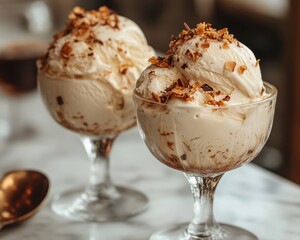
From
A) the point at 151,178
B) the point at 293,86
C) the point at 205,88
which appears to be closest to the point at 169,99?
the point at 205,88

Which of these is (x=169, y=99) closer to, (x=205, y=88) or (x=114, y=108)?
(x=205, y=88)

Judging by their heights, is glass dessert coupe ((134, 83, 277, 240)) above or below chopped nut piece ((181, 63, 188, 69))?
below

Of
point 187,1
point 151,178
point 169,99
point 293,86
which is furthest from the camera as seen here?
point 187,1

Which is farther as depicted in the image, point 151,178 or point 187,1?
point 187,1

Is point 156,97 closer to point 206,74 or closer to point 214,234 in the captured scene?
point 206,74

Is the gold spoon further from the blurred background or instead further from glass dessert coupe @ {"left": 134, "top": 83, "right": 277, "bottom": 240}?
the blurred background

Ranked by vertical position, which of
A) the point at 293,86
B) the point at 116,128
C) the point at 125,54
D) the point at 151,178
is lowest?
the point at 293,86

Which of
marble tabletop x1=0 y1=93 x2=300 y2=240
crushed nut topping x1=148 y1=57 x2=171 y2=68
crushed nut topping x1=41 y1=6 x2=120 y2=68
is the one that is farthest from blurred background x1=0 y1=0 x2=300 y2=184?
crushed nut topping x1=148 y1=57 x2=171 y2=68
